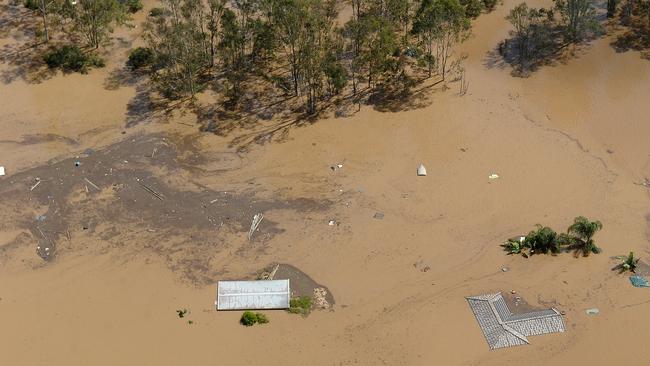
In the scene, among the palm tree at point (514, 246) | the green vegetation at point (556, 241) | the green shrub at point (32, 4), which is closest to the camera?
the green vegetation at point (556, 241)

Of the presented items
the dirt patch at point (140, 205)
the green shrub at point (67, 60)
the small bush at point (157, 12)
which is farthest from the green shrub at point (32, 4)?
the dirt patch at point (140, 205)

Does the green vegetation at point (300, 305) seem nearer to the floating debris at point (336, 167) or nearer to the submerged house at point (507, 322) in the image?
the submerged house at point (507, 322)

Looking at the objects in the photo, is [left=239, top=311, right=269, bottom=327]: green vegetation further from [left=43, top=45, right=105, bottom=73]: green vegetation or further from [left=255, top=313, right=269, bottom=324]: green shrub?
[left=43, top=45, right=105, bottom=73]: green vegetation

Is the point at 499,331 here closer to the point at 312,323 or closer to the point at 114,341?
the point at 312,323

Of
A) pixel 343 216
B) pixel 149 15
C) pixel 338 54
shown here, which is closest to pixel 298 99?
pixel 338 54

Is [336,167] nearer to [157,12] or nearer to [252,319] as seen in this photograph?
[252,319]

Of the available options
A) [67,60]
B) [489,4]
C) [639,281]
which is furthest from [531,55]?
[67,60]
